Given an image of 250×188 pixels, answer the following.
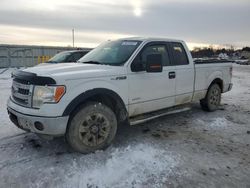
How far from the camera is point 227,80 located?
7.31m

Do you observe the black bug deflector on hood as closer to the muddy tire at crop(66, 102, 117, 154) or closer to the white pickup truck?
the white pickup truck

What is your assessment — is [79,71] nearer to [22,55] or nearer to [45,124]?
[45,124]

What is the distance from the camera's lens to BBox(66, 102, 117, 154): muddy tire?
389 centimetres

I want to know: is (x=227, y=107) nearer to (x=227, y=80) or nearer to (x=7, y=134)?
(x=227, y=80)

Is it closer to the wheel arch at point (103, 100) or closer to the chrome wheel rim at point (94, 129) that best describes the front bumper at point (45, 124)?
the wheel arch at point (103, 100)

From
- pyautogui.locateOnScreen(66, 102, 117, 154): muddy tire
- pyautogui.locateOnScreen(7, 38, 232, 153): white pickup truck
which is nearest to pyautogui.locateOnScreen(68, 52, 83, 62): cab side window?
pyautogui.locateOnScreen(7, 38, 232, 153): white pickup truck

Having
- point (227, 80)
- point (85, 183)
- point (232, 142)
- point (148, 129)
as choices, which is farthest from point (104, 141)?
point (227, 80)

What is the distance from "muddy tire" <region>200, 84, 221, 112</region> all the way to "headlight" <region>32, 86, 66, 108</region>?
4.40m

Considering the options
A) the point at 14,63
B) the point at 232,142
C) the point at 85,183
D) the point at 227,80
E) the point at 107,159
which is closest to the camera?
the point at 85,183

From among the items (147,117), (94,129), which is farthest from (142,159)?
(147,117)

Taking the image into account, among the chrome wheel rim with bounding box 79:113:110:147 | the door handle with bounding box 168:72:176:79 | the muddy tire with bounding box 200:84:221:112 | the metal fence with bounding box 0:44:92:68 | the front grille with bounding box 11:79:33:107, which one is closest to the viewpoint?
the front grille with bounding box 11:79:33:107

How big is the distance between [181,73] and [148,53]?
1034 millimetres

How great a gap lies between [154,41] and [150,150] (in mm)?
2255

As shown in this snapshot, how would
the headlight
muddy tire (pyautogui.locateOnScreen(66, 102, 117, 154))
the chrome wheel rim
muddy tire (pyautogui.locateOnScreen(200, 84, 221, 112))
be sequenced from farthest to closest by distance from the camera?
muddy tire (pyautogui.locateOnScreen(200, 84, 221, 112))
the chrome wheel rim
muddy tire (pyautogui.locateOnScreen(66, 102, 117, 154))
the headlight
